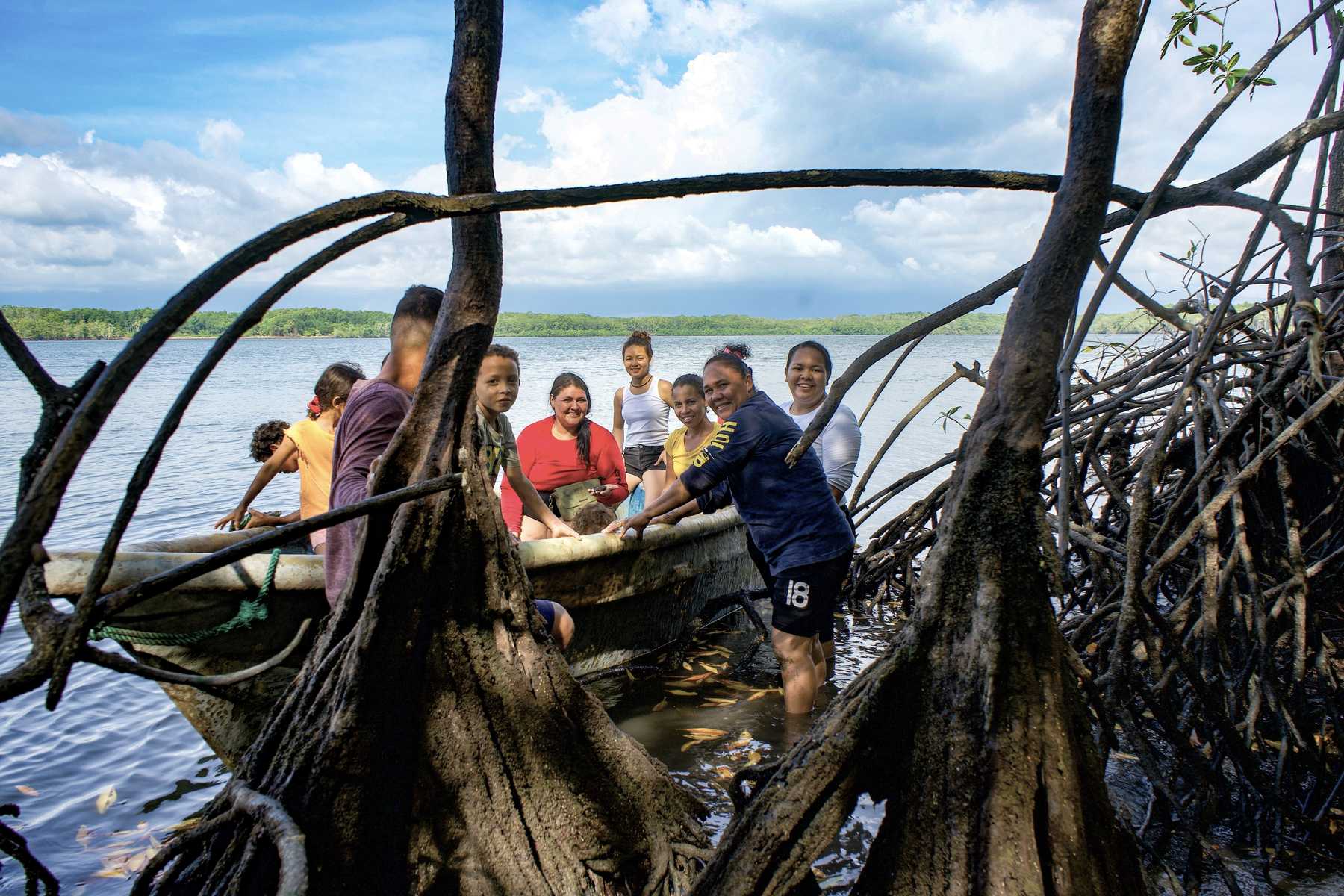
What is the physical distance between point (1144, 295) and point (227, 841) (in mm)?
2830

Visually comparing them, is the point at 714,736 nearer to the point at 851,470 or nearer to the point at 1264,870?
the point at 851,470

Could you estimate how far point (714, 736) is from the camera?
189 inches

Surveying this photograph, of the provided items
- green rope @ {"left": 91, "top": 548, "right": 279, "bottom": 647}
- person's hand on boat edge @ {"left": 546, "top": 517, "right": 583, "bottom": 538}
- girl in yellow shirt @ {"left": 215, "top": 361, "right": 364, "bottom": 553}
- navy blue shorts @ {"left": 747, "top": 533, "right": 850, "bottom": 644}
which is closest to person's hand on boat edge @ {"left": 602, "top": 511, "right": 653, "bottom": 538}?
person's hand on boat edge @ {"left": 546, "top": 517, "right": 583, "bottom": 538}

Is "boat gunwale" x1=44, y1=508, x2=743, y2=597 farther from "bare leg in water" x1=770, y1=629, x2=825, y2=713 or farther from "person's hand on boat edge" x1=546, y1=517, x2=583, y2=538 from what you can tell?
"bare leg in water" x1=770, y1=629, x2=825, y2=713

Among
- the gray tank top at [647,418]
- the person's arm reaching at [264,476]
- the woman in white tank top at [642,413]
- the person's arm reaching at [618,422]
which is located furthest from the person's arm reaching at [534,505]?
the person's arm reaching at [618,422]

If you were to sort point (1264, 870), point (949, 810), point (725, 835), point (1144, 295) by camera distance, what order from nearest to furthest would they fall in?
1. point (949, 810)
2. point (725, 835)
3. point (1144, 295)
4. point (1264, 870)

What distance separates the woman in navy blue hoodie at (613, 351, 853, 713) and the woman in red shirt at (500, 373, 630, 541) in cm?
197

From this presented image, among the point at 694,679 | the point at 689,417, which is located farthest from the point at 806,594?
the point at 689,417

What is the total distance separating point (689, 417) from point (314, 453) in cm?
254

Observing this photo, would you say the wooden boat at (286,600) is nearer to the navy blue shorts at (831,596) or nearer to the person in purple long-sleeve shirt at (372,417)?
the person in purple long-sleeve shirt at (372,417)

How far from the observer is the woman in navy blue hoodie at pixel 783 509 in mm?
4422

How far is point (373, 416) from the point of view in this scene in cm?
297

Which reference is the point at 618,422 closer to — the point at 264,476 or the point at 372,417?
the point at 264,476

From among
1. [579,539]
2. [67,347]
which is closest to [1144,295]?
[579,539]
